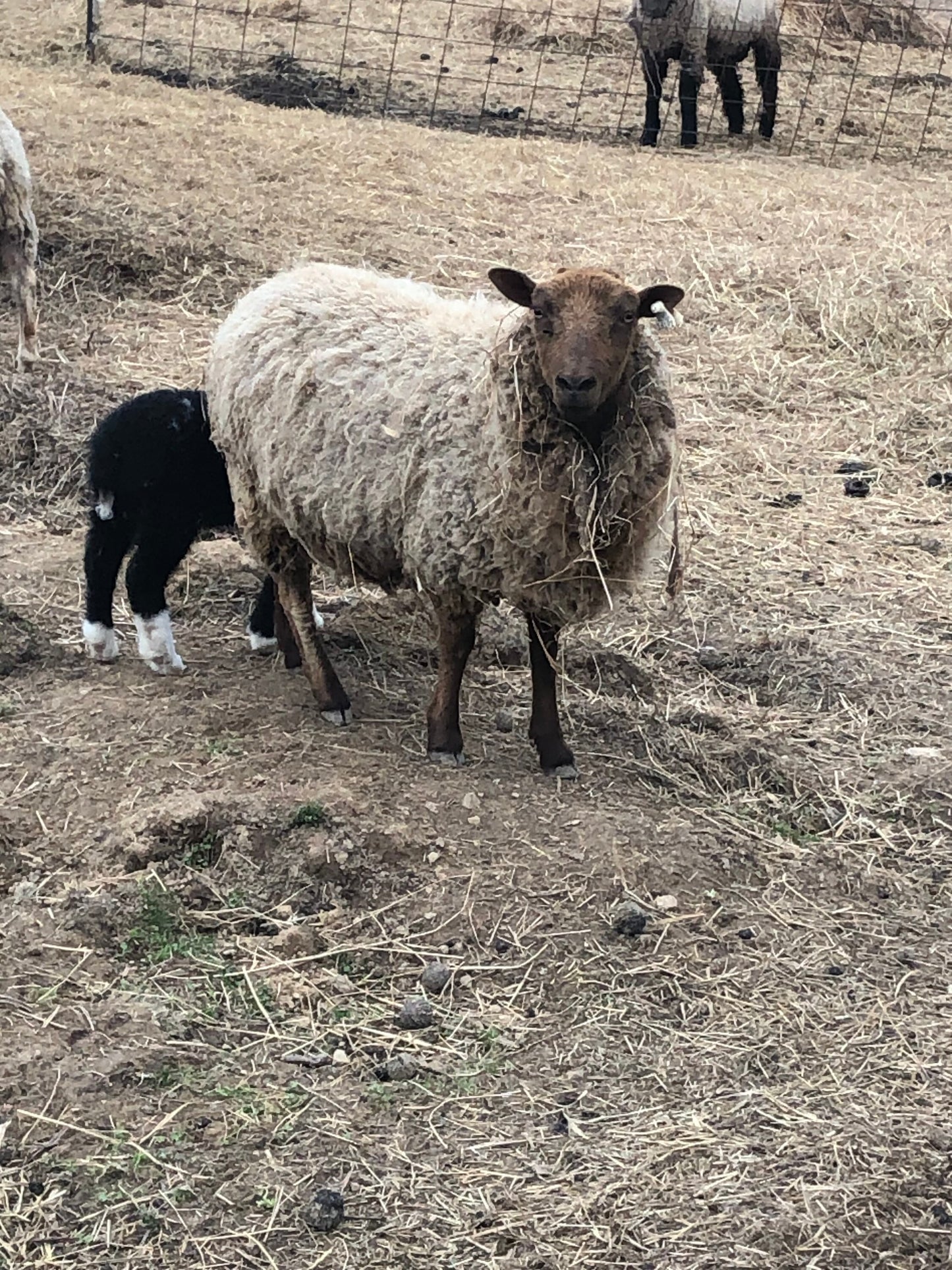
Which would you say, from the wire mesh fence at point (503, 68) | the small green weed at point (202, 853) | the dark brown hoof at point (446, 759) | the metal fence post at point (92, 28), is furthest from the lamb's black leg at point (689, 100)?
the small green weed at point (202, 853)

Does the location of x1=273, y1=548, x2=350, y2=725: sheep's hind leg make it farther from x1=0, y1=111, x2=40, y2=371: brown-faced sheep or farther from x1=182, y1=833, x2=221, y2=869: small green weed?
x1=0, y1=111, x2=40, y2=371: brown-faced sheep

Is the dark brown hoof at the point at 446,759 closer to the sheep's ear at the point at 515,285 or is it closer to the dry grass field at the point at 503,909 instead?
the dry grass field at the point at 503,909

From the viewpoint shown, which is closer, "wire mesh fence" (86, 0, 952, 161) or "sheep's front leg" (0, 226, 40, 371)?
"sheep's front leg" (0, 226, 40, 371)

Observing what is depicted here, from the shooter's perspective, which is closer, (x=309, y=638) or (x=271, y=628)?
(x=309, y=638)

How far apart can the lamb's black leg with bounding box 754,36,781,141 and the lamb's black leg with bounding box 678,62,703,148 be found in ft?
2.59

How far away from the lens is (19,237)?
26.6 ft

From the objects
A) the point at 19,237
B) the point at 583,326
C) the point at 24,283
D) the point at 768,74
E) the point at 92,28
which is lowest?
the point at 24,283

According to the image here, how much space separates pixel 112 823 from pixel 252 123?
920cm

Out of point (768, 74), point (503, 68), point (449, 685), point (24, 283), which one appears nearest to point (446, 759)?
point (449, 685)

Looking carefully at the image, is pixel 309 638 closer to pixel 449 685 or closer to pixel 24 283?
pixel 449 685

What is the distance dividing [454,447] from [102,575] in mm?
1619

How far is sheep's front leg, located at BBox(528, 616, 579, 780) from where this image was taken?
189 inches

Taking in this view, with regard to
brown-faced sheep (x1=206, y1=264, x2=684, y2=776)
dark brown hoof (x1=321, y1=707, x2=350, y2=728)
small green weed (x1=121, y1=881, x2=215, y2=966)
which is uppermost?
brown-faced sheep (x1=206, y1=264, x2=684, y2=776)

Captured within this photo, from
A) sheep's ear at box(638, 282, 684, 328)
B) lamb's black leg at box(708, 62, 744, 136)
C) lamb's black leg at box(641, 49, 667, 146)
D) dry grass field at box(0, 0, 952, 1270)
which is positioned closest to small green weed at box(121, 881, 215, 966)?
dry grass field at box(0, 0, 952, 1270)
